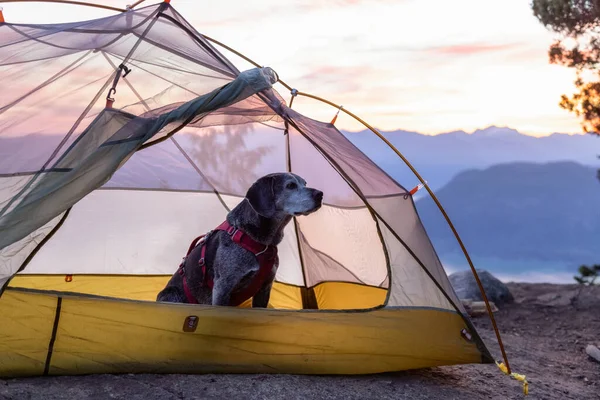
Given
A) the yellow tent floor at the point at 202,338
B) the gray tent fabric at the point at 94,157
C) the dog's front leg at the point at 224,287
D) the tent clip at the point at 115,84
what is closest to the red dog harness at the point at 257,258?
the dog's front leg at the point at 224,287

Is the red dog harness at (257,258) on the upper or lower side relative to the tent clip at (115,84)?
lower

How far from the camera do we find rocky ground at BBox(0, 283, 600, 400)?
4.43 metres

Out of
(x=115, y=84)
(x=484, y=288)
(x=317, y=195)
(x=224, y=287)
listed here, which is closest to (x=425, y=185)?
(x=317, y=195)

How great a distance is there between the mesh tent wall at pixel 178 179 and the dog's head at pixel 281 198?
36cm

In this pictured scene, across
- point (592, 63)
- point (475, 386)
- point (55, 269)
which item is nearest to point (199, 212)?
point (55, 269)

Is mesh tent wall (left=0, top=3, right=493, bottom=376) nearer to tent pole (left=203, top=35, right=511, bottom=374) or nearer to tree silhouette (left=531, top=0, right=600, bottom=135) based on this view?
tent pole (left=203, top=35, right=511, bottom=374)

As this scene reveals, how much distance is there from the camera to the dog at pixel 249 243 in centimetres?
521

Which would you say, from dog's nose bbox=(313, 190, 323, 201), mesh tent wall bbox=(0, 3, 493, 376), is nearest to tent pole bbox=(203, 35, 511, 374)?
mesh tent wall bbox=(0, 3, 493, 376)

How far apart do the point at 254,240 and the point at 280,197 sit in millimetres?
378

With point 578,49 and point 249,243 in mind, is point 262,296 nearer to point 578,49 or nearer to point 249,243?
point 249,243

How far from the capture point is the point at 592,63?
1025cm

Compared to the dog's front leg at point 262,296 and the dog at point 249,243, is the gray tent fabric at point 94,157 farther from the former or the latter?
the dog's front leg at point 262,296

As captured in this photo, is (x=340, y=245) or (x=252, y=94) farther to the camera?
(x=340, y=245)

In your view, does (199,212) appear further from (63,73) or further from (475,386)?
(475,386)
